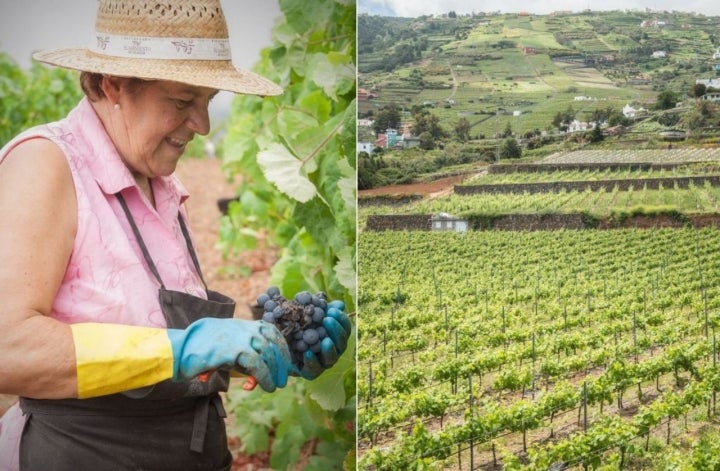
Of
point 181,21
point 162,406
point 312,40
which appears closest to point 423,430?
point 162,406

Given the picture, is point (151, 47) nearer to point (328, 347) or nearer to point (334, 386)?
point (328, 347)

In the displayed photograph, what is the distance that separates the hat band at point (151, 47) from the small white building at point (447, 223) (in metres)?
1.06

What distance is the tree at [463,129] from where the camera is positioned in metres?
3.38

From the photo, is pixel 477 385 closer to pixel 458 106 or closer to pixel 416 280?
pixel 416 280

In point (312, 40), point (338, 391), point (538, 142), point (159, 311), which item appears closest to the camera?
point (159, 311)

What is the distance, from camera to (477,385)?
3.41 m

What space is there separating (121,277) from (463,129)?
135 centimetres

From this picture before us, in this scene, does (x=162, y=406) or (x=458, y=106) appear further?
(x=458, y=106)

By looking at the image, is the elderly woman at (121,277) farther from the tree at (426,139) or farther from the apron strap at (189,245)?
the tree at (426,139)

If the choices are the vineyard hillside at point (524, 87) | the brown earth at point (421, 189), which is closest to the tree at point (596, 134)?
the vineyard hillside at point (524, 87)

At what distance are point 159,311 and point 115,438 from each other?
389 mm

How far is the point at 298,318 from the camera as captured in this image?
120 inches

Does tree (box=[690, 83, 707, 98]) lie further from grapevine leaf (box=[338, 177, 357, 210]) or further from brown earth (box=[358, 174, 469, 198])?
grapevine leaf (box=[338, 177, 357, 210])

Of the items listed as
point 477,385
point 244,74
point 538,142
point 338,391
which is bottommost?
point 338,391
